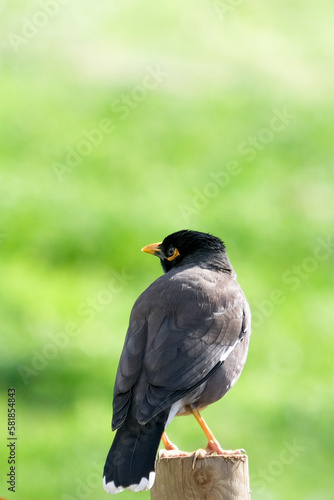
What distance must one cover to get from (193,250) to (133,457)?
180 cm

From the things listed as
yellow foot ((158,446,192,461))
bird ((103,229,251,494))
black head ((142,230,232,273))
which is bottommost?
yellow foot ((158,446,192,461))

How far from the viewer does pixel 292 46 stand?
15617 millimetres

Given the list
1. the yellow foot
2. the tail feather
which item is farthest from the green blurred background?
the tail feather

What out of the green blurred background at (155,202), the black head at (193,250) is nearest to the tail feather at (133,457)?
the black head at (193,250)

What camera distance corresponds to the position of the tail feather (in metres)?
Answer: 3.78

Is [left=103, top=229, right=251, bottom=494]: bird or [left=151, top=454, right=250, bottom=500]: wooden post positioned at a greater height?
[left=103, top=229, right=251, bottom=494]: bird

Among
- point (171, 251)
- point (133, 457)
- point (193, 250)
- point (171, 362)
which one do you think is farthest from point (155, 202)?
point (133, 457)

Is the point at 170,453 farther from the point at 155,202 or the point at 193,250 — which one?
the point at 155,202

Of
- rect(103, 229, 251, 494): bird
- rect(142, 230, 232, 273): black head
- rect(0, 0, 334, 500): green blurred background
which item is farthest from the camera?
rect(0, 0, 334, 500): green blurred background

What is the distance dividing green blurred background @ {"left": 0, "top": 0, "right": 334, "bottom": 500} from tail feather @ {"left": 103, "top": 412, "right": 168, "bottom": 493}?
3.34 metres

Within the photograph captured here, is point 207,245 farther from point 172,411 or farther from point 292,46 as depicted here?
point 292,46

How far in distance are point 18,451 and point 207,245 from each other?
11.7 ft

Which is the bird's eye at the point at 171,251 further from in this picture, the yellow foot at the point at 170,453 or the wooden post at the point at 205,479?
the wooden post at the point at 205,479

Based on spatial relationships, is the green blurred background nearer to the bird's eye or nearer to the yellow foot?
the bird's eye
